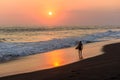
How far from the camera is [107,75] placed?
10164 millimetres

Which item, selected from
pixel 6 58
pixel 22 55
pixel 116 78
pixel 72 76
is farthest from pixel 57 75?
pixel 22 55

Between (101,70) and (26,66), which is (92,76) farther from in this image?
(26,66)

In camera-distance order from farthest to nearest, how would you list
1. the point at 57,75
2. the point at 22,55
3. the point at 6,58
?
the point at 22,55 < the point at 6,58 < the point at 57,75

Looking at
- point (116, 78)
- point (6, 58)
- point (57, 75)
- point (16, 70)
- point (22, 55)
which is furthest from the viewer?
point (22, 55)

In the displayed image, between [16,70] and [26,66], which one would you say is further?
[26,66]

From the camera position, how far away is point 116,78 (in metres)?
9.52

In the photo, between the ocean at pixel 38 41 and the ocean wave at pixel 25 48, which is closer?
the ocean wave at pixel 25 48

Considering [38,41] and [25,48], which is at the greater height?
[25,48]

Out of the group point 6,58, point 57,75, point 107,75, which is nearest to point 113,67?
point 107,75

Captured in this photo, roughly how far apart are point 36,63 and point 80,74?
5452 mm

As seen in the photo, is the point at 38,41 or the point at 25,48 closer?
the point at 25,48

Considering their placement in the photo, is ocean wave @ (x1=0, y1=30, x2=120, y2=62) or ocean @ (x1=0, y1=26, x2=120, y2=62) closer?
ocean wave @ (x1=0, y1=30, x2=120, y2=62)

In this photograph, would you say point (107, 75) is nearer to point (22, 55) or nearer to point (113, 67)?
point (113, 67)

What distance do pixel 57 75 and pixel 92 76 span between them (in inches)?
61.4
